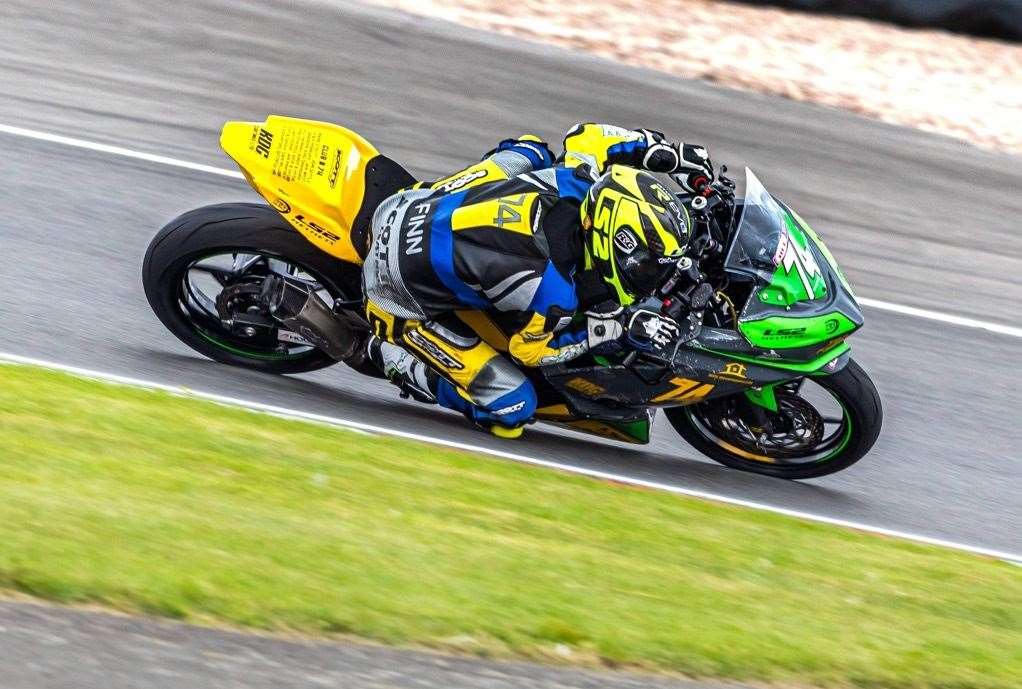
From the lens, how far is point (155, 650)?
12.7 feet

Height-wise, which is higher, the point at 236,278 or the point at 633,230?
the point at 633,230

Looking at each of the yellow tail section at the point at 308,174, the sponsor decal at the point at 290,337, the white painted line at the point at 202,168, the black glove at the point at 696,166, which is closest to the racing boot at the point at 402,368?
the sponsor decal at the point at 290,337

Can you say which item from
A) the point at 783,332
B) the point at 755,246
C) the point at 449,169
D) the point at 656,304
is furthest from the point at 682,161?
the point at 449,169

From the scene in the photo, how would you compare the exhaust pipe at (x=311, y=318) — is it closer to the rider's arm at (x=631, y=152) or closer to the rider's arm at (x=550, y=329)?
the rider's arm at (x=550, y=329)

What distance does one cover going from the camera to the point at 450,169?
9.47 metres

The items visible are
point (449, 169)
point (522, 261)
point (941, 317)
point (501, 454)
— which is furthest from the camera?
point (449, 169)

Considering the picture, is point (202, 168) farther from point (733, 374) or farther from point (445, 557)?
point (445, 557)

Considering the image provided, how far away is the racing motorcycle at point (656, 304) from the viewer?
19.1 ft

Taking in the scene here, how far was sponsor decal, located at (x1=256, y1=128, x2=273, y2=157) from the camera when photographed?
6.12 metres

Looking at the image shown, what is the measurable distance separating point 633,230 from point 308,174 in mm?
1632

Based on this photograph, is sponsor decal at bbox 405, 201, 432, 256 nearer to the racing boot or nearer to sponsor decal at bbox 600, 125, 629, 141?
the racing boot

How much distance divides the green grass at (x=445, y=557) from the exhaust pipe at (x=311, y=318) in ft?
1.53

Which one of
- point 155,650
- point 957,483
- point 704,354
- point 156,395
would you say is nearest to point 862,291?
point 957,483

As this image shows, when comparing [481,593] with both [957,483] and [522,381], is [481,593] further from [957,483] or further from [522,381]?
[957,483]
